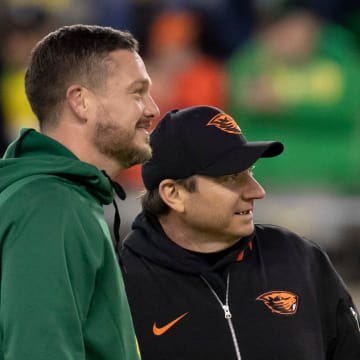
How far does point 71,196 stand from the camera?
238cm

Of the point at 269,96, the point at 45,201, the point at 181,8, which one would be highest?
the point at 45,201

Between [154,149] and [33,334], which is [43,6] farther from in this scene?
[33,334]

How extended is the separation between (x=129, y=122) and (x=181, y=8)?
618 cm

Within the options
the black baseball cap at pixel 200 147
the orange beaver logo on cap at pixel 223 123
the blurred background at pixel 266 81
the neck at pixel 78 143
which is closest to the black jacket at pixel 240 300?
the black baseball cap at pixel 200 147

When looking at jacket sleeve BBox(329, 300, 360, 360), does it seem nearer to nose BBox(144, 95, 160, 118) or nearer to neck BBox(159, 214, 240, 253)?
neck BBox(159, 214, 240, 253)

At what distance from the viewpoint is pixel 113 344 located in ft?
7.88

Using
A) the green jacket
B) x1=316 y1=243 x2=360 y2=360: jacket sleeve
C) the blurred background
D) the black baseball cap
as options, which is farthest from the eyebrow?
the blurred background

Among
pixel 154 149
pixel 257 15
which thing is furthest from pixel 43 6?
pixel 154 149

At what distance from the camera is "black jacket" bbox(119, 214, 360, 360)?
297cm

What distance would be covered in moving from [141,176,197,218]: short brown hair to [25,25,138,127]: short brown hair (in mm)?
639

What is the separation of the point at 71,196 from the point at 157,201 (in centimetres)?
86

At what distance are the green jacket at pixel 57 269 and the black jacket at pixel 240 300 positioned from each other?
0.50m

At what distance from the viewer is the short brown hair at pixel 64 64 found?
2543 mm

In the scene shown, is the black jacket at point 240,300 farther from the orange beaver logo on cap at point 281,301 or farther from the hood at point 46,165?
the hood at point 46,165
